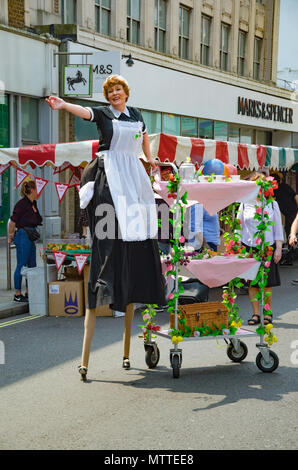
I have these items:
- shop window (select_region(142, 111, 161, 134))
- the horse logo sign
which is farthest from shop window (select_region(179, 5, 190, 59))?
the horse logo sign

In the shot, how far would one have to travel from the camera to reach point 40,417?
15.7 feet

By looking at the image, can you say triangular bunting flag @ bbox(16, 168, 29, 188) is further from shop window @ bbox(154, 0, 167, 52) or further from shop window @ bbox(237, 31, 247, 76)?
shop window @ bbox(237, 31, 247, 76)

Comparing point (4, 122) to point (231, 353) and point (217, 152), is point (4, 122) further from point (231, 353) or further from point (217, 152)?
point (231, 353)

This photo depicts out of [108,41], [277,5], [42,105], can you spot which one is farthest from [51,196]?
[277,5]

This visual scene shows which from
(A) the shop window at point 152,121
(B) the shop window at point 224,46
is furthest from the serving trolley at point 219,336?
(B) the shop window at point 224,46

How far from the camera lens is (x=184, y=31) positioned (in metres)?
26.2

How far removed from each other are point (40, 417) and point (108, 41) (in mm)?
17988

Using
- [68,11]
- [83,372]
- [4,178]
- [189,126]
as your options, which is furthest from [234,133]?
[83,372]

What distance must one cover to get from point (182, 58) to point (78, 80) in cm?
842

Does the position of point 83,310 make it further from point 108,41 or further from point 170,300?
point 108,41

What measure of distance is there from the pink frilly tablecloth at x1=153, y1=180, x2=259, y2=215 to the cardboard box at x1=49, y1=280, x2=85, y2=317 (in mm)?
3841

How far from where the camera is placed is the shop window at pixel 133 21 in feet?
75.0

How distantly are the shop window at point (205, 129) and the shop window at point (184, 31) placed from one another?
256 cm

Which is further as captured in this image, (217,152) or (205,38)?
(205,38)
